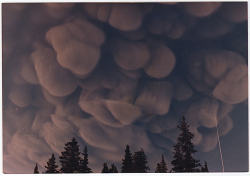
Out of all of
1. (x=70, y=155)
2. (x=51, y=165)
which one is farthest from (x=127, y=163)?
(x=51, y=165)

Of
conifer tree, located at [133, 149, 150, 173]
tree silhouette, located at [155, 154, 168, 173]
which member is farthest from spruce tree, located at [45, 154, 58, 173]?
tree silhouette, located at [155, 154, 168, 173]

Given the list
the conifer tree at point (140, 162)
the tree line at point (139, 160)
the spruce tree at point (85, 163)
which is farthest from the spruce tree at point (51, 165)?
the conifer tree at point (140, 162)

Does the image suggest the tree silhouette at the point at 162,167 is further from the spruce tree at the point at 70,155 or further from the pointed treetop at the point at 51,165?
the pointed treetop at the point at 51,165

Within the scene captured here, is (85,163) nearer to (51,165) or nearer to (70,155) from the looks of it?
(70,155)

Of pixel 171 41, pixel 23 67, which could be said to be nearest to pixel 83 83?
pixel 23 67

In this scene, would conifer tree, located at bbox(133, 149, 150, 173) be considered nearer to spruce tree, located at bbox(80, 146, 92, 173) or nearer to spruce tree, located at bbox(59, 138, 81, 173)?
spruce tree, located at bbox(80, 146, 92, 173)

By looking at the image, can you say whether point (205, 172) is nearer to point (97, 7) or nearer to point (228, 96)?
point (228, 96)
